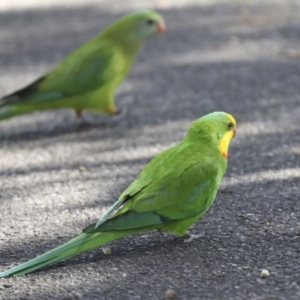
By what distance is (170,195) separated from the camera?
12.6 ft

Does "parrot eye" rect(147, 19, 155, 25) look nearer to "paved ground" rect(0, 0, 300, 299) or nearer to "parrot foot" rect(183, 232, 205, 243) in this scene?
"paved ground" rect(0, 0, 300, 299)

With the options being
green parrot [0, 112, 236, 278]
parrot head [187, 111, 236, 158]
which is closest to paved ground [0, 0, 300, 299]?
green parrot [0, 112, 236, 278]

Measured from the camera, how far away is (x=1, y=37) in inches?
356

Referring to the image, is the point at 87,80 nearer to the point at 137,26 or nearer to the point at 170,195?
Answer: the point at 137,26

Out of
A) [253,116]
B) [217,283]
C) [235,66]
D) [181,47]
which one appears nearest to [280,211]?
[217,283]

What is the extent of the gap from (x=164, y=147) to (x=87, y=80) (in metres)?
0.92

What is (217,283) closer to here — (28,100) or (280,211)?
(280,211)

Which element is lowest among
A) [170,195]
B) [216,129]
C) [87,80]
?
[170,195]

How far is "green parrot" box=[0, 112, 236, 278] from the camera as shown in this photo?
3609mm

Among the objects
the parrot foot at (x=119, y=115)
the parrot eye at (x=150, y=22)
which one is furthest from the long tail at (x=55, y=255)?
the parrot eye at (x=150, y=22)

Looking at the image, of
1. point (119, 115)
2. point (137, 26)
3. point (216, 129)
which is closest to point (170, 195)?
point (216, 129)

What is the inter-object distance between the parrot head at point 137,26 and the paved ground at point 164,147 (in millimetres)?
654

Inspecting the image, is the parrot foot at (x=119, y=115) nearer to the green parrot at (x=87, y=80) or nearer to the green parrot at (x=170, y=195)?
the green parrot at (x=87, y=80)

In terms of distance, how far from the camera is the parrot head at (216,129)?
4047 mm
